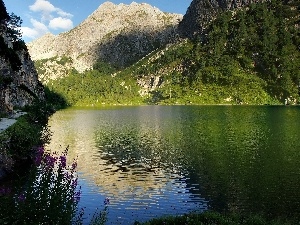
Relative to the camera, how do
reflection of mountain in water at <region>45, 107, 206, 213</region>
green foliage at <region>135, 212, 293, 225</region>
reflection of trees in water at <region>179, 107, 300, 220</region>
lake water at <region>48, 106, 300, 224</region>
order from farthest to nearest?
reflection of mountain in water at <region>45, 107, 206, 213</region> < reflection of trees in water at <region>179, 107, 300, 220</region> < lake water at <region>48, 106, 300, 224</region> < green foliage at <region>135, 212, 293, 225</region>

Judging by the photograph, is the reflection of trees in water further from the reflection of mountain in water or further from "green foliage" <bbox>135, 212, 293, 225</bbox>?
"green foliage" <bbox>135, 212, 293, 225</bbox>

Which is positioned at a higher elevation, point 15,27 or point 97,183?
point 15,27

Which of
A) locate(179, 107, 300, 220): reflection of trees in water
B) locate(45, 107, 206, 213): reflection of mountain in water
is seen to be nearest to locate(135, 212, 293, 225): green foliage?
locate(179, 107, 300, 220): reflection of trees in water

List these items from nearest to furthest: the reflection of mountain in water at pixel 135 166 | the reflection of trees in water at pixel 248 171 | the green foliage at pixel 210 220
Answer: the green foliage at pixel 210 220
the reflection of trees in water at pixel 248 171
the reflection of mountain in water at pixel 135 166

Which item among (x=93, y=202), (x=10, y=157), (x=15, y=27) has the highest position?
(x=15, y=27)

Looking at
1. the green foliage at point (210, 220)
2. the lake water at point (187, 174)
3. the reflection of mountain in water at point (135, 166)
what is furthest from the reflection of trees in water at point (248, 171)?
the green foliage at point (210, 220)

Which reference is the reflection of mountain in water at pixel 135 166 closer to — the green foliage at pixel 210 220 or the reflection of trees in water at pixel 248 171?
the reflection of trees in water at pixel 248 171

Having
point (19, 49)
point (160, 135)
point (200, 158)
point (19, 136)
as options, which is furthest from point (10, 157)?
point (19, 49)

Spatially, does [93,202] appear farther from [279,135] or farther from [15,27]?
[15,27]

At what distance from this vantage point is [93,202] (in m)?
32.5

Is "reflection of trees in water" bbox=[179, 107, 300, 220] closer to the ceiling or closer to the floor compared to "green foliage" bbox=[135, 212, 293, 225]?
closer to the floor

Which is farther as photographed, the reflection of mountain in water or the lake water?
the reflection of mountain in water

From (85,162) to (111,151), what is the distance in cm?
980

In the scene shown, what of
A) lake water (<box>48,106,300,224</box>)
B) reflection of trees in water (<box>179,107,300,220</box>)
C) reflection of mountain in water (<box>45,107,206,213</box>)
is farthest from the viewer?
reflection of mountain in water (<box>45,107,206,213</box>)
